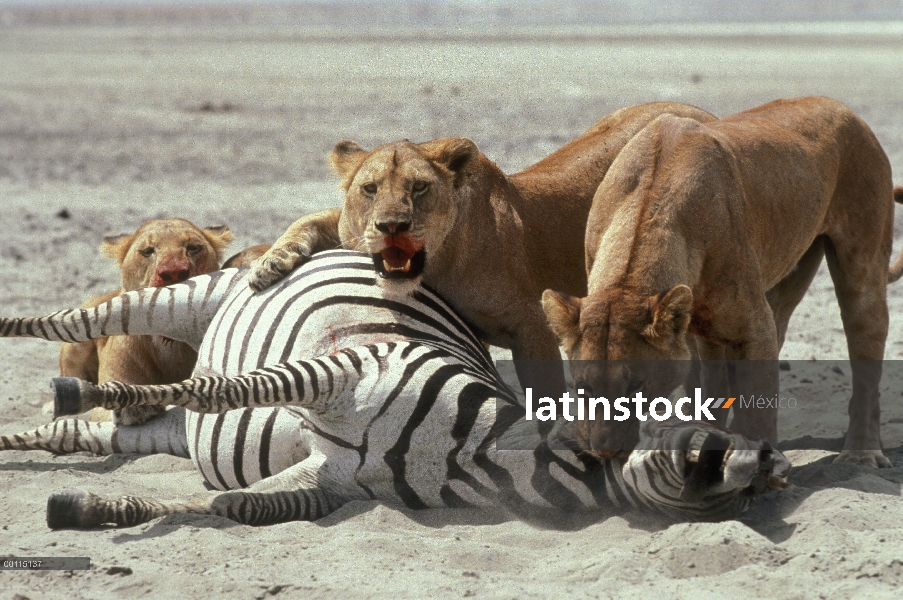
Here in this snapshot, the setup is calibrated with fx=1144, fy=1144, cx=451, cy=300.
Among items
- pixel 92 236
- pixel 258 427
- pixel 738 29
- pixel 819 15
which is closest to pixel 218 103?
pixel 92 236

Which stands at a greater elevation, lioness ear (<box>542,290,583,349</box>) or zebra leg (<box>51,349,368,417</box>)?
lioness ear (<box>542,290,583,349</box>)

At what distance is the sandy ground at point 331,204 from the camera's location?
377 centimetres

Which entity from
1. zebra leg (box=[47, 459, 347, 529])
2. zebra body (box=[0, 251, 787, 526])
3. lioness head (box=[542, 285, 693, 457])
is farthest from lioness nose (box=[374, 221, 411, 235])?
zebra leg (box=[47, 459, 347, 529])

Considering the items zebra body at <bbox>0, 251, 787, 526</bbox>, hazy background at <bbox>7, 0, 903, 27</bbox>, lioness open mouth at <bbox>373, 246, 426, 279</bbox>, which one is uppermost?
hazy background at <bbox>7, 0, 903, 27</bbox>

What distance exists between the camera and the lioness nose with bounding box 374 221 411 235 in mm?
4801

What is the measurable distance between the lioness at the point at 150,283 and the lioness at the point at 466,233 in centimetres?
85

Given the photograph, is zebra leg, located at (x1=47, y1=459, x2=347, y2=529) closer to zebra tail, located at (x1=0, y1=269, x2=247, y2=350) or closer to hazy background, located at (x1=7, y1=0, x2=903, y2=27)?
zebra tail, located at (x1=0, y1=269, x2=247, y2=350)

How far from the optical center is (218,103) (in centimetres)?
2250

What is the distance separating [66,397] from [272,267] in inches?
51.5

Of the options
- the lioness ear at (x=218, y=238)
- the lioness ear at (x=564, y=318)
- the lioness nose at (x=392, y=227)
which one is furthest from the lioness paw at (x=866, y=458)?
the lioness ear at (x=218, y=238)

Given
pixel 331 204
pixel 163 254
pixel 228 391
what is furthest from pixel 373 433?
pixel 331 204

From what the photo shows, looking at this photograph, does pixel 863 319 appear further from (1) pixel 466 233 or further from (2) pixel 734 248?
(1) pixel 466 233

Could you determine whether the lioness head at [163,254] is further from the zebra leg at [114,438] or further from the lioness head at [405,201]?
the lioness head at [405,201]

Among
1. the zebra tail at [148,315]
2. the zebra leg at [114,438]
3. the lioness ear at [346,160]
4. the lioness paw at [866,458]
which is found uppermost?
the lioness ear at [346,160]
